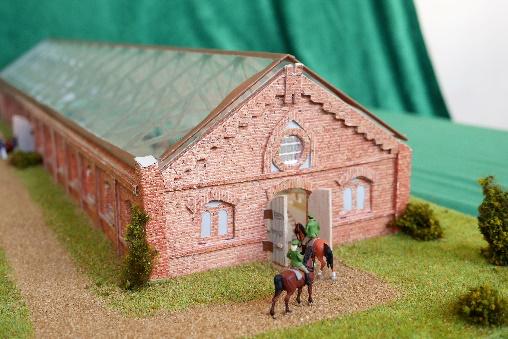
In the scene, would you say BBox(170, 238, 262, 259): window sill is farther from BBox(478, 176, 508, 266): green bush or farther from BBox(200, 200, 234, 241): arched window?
BBox(478, 176, 508, 266): green bush

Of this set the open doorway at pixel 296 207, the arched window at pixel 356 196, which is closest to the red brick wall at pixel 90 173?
the open doorway at pixel 296 207

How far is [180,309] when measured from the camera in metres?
19.2

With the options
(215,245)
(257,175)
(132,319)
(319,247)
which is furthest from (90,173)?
(319,247)

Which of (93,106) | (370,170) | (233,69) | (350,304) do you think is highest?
(233,69)

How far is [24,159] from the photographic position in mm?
35156

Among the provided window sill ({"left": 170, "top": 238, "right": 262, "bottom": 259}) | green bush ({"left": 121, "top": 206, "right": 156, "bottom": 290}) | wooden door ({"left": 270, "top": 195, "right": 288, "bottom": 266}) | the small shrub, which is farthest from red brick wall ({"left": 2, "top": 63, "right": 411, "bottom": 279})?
the small shrub

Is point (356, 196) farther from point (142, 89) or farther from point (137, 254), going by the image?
point (142, 89)

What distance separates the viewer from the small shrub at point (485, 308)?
58.9 feet

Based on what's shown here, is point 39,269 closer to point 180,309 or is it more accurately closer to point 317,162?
point 180,309

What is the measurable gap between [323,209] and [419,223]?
494cm

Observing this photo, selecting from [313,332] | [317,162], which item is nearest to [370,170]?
[317,162]

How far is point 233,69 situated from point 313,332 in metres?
9.69

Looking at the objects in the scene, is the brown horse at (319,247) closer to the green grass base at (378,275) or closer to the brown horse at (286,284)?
the brown horse at (286,284)

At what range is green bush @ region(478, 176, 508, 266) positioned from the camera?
22.1 metres
